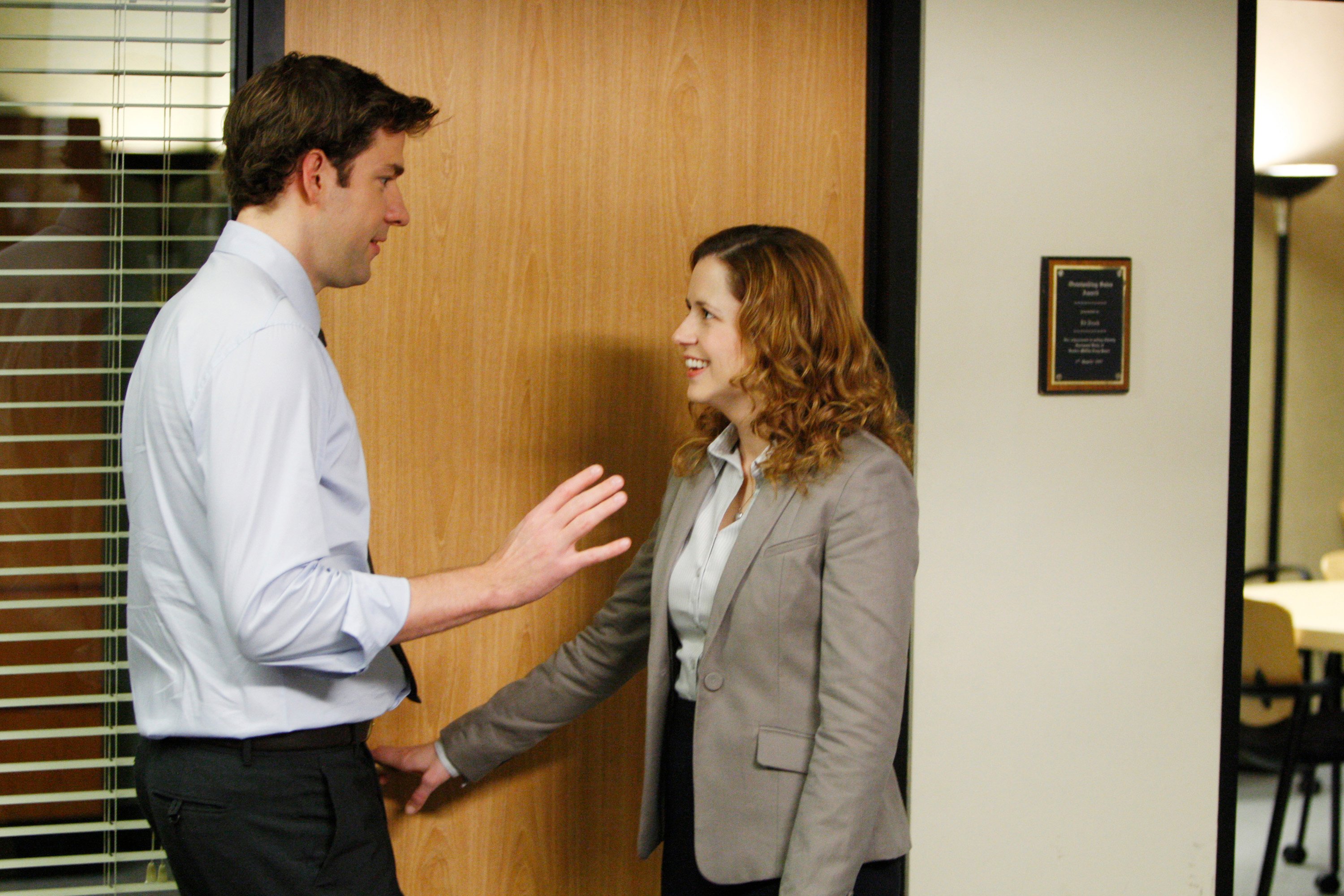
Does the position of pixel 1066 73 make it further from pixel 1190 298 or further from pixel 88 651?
pixel 88 651

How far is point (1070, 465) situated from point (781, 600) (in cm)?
97

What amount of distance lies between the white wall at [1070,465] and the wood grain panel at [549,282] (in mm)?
260

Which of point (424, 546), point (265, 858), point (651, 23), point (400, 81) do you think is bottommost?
point (265, 858)

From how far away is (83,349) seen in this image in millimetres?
1889

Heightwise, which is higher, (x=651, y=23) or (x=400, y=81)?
(x=651, y=23)

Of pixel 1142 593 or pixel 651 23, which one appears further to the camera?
pixel 1142 593

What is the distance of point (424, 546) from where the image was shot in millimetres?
1944

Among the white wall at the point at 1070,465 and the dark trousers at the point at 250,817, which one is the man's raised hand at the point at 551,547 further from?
the white wall at the point at 1070,465

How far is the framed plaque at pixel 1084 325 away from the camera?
2.06 meters

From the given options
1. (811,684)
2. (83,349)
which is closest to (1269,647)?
(811,684)

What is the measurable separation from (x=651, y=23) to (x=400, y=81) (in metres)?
0.49

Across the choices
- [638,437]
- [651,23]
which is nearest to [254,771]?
[638,437]

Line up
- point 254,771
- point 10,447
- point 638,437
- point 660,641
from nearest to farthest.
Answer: point 254,771
point 660,641
point 10,447
point 638,437

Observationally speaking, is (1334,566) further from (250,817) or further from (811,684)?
(250,817)
